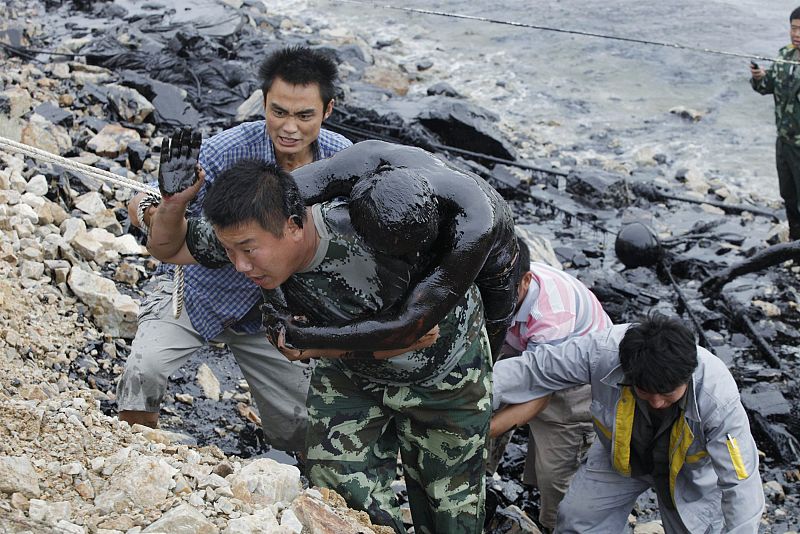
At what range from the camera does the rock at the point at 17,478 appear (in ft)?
8.40

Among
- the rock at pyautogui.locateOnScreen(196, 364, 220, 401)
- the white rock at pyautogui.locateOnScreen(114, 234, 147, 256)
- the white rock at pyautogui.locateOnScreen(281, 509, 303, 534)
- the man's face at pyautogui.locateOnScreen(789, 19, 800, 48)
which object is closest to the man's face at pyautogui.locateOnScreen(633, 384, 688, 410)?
the white rock at pyautogui.locateOnScreen(281, 509, 303, 534)

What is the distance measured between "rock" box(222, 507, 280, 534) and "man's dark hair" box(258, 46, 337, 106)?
1.86 m

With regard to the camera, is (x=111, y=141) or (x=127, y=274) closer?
(x=127, y=274)

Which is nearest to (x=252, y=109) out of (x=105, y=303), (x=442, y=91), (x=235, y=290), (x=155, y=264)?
(x=155, y=264)

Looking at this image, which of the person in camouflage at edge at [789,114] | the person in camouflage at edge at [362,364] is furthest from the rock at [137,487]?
the person in camouflage at edge at [789,114]

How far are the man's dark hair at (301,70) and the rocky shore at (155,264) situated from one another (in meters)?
1.53

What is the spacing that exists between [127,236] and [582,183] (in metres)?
4.69

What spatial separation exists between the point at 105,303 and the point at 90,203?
3.81ft

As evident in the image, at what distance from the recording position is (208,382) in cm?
483

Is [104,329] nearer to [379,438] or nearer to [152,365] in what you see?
[152,365]

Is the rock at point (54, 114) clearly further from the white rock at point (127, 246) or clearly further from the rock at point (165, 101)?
the white rock at point (127, 246)

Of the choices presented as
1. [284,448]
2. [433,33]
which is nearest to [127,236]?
[284,448]

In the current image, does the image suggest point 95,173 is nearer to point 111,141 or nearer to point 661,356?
point 661,356

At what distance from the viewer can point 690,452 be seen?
3693 mm
